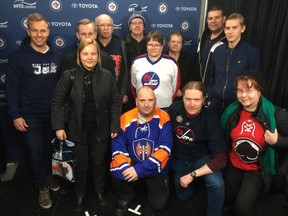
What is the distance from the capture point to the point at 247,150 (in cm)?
232

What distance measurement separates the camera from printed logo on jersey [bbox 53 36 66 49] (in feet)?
10.5

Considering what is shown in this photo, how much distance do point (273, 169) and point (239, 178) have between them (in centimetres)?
30

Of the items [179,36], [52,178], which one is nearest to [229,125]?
[179,36]

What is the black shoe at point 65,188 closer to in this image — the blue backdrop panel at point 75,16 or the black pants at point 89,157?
the black pants at point 89,157

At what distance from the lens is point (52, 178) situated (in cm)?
294

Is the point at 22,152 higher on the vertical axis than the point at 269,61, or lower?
lower

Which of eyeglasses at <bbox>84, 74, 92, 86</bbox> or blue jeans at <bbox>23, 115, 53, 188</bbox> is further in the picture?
blue jeans at <bbox>23, 115, 53, 188</bbox>

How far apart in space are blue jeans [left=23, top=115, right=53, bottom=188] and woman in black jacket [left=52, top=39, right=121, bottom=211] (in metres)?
0.26

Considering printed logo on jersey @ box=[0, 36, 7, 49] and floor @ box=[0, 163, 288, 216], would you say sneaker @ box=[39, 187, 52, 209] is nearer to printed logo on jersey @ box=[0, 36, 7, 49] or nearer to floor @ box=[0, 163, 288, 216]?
floor @ box=[0, 163, 288, 216]

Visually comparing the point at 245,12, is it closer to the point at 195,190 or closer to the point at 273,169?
the point at 273,169

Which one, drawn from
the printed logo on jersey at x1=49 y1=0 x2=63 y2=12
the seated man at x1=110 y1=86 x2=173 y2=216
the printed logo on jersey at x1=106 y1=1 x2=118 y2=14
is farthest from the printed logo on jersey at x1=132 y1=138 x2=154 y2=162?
the printed logo on jersey at x1=49 y1=0 x2=63 y2=12

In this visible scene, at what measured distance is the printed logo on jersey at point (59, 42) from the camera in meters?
3.21

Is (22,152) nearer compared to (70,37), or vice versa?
(70,37)

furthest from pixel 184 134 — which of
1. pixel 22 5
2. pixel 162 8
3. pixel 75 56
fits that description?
pixel 22 5
